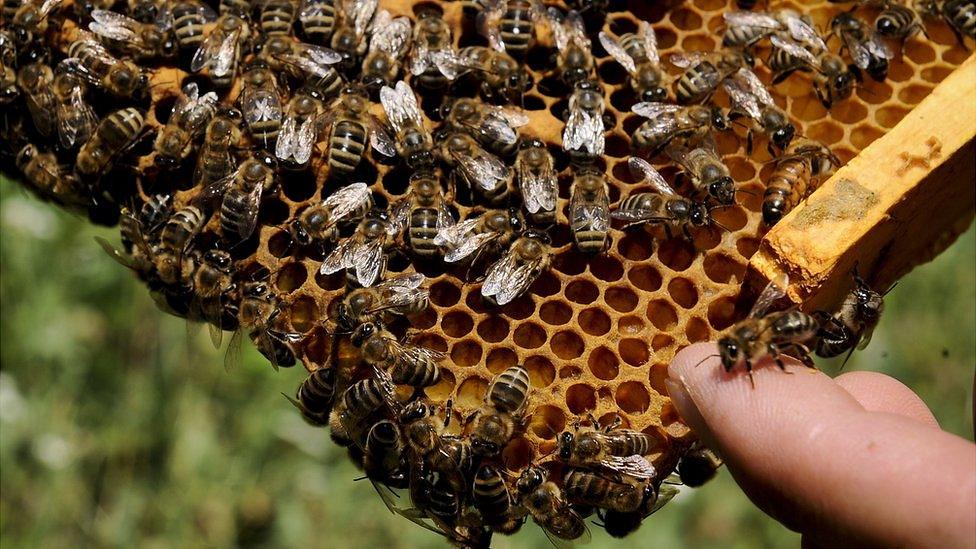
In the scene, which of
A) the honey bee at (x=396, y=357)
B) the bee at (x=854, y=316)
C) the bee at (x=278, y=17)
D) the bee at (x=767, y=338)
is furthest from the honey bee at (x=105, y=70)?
the bee at (x=854, y=316)

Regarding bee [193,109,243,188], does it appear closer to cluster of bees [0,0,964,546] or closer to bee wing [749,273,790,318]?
cluster of bees [0,0,964,546]

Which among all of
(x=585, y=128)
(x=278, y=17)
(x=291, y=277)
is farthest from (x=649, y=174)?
(x=278, y=17)

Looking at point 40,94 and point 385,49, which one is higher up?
point 385,49

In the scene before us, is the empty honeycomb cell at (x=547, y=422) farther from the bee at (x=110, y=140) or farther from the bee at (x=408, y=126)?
the bee at (x=110, y=140)

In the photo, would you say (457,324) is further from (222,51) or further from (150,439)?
(150,439)

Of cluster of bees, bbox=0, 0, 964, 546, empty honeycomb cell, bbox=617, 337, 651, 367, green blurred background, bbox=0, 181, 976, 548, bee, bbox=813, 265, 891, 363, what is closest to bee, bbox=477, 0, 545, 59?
cluster of bees, bbox=0, 0, 964, 546

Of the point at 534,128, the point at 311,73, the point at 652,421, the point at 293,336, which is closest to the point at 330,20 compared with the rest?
the point at 311,73

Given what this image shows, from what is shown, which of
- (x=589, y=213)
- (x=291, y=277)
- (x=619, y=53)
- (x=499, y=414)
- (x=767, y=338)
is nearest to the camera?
(x=767, y=338)
